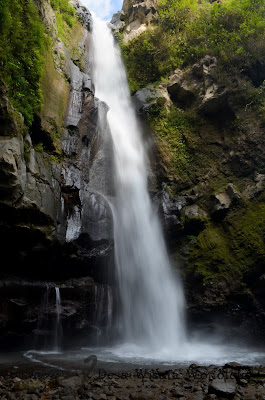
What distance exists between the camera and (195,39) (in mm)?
16156

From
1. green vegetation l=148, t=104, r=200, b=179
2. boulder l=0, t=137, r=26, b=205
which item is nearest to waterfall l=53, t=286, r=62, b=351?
boulder l=0, t=137, r=26, b=205

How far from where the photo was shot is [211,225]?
11211mm

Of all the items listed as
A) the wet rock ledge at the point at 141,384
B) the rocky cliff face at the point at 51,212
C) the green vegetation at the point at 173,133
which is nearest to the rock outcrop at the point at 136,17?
the green vegetation at the point at 173,133

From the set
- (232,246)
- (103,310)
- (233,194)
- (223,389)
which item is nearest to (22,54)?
(103,310)

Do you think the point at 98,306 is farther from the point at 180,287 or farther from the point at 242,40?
the point at 242,40

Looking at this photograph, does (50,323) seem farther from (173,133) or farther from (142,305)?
(173,133)

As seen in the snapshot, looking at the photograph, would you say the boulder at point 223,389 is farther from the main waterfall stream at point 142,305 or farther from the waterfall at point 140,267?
the waterfall at point 140,267

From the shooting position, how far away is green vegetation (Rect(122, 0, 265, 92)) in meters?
14.8

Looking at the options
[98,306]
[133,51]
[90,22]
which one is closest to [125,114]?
[133,51]

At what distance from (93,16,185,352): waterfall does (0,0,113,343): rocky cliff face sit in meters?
0.88

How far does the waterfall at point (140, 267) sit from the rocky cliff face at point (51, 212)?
879mm

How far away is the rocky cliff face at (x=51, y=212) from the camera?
24.1 feet

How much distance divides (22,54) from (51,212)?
5.00m

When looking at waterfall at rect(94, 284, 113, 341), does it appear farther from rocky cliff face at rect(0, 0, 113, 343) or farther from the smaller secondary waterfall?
the smaller secondary waterfall
